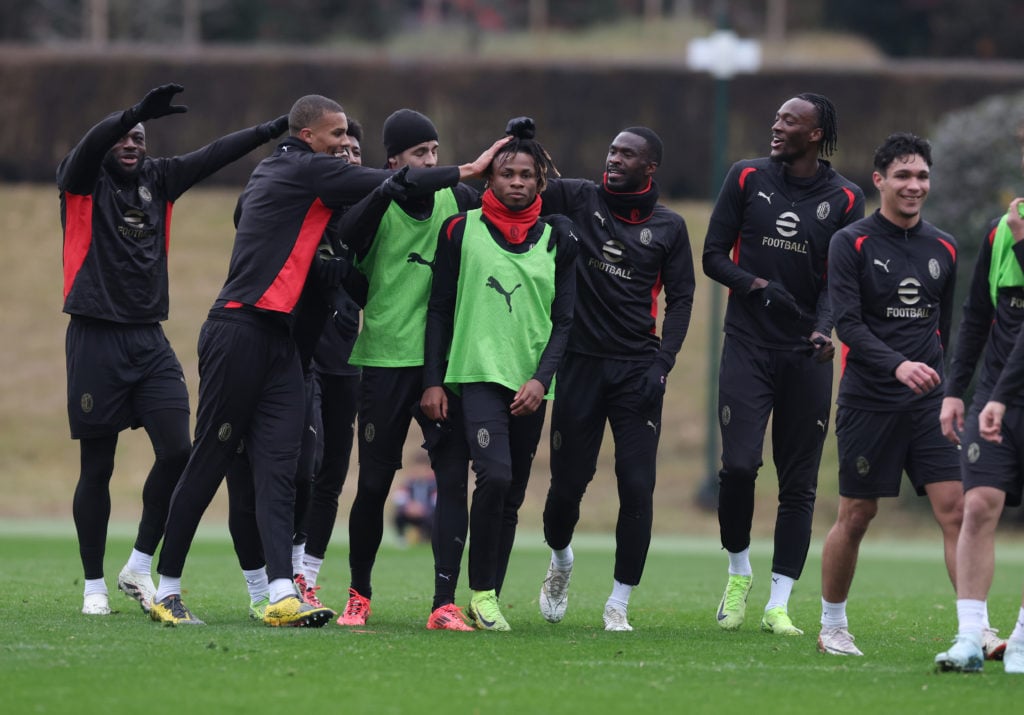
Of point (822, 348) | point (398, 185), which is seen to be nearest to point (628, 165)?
point (822, 348)

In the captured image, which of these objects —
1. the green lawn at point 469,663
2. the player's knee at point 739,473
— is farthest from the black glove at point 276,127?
the player's knee at point 739,473

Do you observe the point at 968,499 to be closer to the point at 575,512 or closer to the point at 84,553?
the point at 575,512

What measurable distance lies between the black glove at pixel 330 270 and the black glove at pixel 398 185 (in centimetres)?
47

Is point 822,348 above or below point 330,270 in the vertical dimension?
below

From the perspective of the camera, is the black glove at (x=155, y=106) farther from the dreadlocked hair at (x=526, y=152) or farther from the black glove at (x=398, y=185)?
the dreadlocked hair at (x=526, y=152)

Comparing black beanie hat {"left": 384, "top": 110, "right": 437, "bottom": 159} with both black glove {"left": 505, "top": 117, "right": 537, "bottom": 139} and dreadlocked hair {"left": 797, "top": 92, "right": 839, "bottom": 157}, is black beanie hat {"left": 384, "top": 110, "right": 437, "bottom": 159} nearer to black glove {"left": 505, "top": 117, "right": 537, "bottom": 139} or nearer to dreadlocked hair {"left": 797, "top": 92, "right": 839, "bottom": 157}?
black glove {"left": 505, "top": 117, "right": 537, "bottom": 139}

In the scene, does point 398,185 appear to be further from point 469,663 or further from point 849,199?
point 849,199

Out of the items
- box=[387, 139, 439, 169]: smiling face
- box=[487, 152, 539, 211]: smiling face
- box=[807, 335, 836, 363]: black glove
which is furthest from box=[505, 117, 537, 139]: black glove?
box=[807, 335, 836, 363]: black glove

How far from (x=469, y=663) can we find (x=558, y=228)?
102 inches

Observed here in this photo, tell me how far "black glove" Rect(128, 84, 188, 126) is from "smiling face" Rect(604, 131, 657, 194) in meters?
2.33

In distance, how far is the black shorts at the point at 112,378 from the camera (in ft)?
31.4

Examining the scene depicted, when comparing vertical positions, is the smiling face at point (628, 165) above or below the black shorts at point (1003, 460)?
above

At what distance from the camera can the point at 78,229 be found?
9555 millimetres

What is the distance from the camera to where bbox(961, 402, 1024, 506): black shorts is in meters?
7.48
